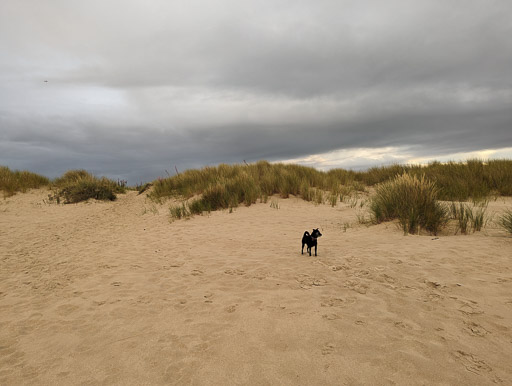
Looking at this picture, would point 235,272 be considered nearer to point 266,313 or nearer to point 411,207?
point 266,313

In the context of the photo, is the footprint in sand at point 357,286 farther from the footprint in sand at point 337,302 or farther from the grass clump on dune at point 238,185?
the grass clump on dune at point 238,185

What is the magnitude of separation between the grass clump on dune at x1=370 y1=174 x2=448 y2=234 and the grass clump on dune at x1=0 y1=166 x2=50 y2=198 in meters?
19.5

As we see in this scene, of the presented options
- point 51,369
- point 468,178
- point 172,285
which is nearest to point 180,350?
point 51,369

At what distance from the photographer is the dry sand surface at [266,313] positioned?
7.54 ft

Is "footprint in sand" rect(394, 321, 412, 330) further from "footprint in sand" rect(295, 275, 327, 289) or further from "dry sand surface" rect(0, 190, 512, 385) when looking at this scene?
"footprint in sand" rect(295, 275, 327, 289)

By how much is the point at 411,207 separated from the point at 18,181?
21.5 m

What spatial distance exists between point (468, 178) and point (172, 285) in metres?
14.2

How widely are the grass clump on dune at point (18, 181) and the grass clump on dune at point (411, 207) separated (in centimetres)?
1952

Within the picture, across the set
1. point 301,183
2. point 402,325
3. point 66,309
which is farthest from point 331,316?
point 301,183

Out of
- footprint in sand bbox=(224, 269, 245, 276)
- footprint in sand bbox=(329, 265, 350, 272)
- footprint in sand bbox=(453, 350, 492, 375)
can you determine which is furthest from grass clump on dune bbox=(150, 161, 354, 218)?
footprint in sand bbox=(453, 350, 492, 375)

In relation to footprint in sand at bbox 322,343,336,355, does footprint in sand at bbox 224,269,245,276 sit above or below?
above

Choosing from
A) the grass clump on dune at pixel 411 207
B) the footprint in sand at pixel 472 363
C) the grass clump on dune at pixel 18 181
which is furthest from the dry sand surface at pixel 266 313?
the grass clump on dune at pixel 18 181

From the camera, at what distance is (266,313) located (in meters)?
3.21

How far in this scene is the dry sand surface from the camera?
7.54 feet
